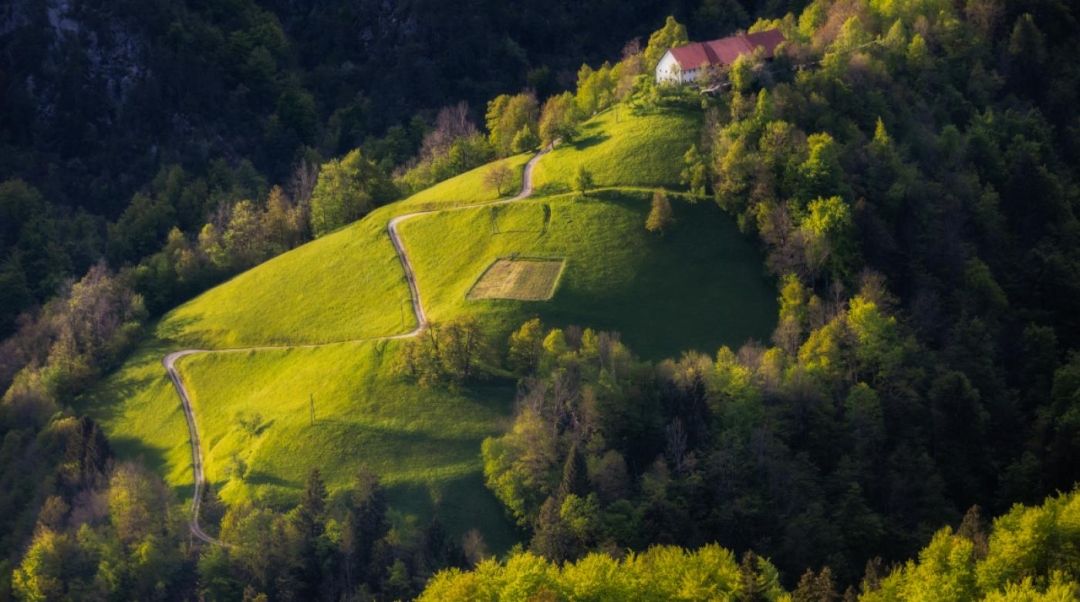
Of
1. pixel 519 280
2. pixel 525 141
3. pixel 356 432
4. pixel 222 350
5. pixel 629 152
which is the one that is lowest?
pixel 356 432

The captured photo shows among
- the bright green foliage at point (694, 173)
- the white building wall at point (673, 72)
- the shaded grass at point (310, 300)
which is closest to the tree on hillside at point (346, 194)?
the shaded grass at point (310, 300)

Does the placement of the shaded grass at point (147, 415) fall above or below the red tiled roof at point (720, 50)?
below

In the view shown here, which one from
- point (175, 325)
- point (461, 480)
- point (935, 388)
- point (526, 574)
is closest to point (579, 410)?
point (461, 480)

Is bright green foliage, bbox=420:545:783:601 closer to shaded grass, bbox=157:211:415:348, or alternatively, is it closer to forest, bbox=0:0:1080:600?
forest, bbox=0:0:1080:600

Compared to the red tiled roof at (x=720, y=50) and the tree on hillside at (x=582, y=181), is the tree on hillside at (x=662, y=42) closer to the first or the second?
the red tiled roof at (x=720, y=50)

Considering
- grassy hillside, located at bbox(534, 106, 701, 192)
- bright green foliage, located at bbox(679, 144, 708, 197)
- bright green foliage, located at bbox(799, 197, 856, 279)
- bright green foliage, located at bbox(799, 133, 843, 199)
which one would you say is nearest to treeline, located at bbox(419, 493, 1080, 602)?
bright green foliage, located at bbox(799, 197, 856, 279)

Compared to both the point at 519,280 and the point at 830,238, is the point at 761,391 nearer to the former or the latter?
the point at 830,238

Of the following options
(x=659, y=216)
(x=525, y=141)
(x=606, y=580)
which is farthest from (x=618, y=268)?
(x=606, y=580)
